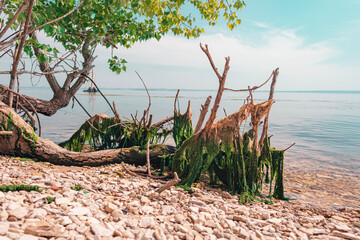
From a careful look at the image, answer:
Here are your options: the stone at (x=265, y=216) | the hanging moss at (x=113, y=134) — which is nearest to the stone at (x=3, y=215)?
the stone at (x=265, y=216)

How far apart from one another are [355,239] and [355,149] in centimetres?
934

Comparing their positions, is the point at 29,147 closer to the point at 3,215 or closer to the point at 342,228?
the point at 3,215

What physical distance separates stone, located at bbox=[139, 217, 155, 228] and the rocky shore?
0.04 ft

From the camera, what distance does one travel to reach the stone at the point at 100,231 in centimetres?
257

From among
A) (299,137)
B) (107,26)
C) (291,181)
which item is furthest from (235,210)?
(299,137)

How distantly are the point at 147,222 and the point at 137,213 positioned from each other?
14.1 inches

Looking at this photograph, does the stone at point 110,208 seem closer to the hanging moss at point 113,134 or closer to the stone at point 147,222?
the stone at point 147,222

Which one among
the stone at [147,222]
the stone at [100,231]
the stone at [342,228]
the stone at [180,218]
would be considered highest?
the stone at [100,231]

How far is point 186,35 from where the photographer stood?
8.74 metres

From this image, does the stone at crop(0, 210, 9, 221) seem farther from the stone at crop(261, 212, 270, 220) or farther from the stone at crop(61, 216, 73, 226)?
the stone at crop(261, 212, 270, 220)

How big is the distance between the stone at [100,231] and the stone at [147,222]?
1.34ft

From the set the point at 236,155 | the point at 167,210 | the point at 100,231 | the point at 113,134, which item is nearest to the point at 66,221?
the point at 100,231

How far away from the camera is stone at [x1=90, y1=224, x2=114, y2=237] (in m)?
2.57

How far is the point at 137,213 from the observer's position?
3.32 metres
